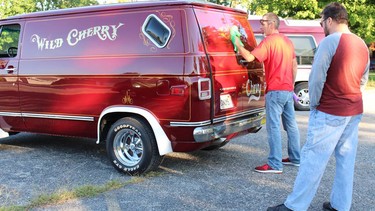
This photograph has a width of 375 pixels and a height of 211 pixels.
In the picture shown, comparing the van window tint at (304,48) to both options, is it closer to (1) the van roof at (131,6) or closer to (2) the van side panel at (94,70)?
(1) the van roof at (131,6)

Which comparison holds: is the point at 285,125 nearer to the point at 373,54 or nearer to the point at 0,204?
the point at 0,204

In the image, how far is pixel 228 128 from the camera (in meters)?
5.08

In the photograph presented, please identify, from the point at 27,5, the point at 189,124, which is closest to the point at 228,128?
the point at 189,124

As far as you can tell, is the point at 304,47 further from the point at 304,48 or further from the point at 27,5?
the point at 27,5

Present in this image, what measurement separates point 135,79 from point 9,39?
2.49m

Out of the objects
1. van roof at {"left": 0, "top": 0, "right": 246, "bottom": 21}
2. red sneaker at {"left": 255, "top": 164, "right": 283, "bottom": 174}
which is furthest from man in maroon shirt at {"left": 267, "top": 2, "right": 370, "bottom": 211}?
van roof at {"left": 0, "top": 0, "right": 246, "bottom": 21}

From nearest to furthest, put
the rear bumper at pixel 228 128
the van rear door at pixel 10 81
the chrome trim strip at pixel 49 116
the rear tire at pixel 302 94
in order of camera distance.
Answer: the rear bumper at pixel 228 128, the chrome trim strip at pixel 49 116, the van rear door at pixel 10 81, the rear tire at pixel 302 94

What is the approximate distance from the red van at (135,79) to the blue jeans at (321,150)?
4.55ft

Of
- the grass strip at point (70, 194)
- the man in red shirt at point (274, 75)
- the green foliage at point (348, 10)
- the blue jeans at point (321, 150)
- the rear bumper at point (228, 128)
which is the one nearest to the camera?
the blue jeans at point (321, 150)

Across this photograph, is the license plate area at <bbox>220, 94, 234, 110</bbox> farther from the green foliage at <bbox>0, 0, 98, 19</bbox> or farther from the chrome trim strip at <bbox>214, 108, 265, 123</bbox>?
the green foliage at <bbox>0, 0, 98, 19</bbox>

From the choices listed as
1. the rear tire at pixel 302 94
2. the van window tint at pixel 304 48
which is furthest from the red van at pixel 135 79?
the van window tint at pixel 304 48

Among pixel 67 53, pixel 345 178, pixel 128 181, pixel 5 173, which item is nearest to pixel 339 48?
pixel 345 178

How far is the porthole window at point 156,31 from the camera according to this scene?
16.0 ft

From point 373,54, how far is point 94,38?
39.1 metres
